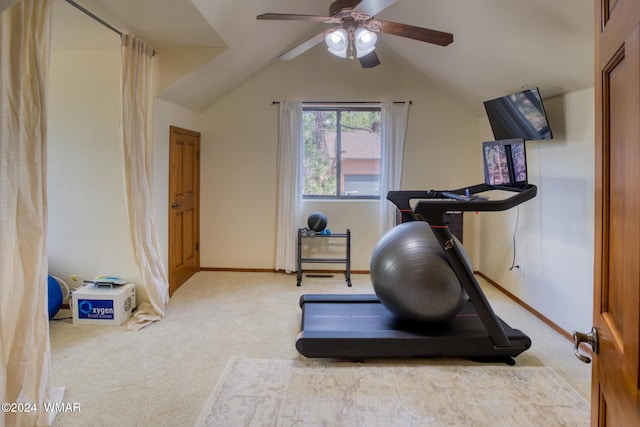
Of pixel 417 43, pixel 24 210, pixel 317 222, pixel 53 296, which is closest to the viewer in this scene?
pixel 24 210

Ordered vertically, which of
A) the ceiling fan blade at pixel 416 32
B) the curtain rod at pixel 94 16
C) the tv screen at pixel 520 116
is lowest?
the tv screen at pixel 520 116

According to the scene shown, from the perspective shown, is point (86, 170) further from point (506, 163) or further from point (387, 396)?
point (506, 163)

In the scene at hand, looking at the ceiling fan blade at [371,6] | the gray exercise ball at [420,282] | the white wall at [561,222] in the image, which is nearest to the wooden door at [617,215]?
the ceiling fan blade at [371,6]

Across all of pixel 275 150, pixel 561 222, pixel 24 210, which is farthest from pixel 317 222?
pixel 24 210

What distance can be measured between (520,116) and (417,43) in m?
1.35

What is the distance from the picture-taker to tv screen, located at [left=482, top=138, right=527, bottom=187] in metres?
3.31

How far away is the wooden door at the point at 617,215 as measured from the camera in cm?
73

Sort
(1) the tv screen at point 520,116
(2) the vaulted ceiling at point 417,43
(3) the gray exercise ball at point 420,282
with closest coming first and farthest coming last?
(2) the vaulted ceiling at point 417,43 < (3) the gray exercise ball at point 420,282 < (1) the tv screen at point 520,116

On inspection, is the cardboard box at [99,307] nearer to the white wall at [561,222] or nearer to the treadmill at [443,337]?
the treadmill at [443,337]

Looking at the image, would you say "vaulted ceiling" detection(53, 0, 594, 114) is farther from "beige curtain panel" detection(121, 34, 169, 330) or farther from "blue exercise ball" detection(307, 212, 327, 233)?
"blue exercise ball" detection(307, 212, 327, 233)

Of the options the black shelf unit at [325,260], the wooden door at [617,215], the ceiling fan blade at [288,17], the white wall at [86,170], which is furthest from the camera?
the black shelf unit at [325,260]

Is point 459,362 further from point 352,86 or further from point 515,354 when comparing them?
point 352,86

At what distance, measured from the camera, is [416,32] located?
2717 mm

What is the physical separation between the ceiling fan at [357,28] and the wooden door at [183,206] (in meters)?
1.98
